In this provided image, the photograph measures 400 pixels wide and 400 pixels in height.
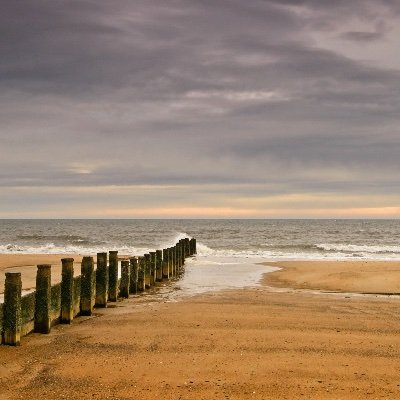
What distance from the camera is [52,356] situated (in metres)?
7.41

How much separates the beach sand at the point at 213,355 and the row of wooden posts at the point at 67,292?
266 mm

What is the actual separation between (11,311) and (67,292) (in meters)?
2.11

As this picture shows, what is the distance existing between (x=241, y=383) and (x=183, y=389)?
741 mm

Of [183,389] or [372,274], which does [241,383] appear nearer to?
[183,389]

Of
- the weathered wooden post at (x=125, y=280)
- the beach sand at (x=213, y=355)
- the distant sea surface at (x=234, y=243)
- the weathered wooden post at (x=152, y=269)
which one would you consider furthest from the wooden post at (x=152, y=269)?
the distant sea surface at (x=234, y=243)

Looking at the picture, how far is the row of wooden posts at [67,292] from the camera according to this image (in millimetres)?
7852

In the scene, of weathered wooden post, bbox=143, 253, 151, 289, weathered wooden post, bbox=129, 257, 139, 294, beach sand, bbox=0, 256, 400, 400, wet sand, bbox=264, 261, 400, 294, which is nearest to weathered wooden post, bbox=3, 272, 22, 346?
beach sand, bbox=0, 256, 400, 400

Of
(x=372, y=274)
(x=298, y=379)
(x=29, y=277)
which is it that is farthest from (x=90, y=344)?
(x=372, y=274)

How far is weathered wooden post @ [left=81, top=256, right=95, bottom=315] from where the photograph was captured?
10859 millimetres

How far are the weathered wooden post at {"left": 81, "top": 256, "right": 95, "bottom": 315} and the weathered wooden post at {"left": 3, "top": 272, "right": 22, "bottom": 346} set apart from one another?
2965 mm

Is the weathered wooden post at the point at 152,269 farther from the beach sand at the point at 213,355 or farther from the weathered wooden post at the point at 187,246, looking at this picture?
the weathered wooden post at the point at 187,246

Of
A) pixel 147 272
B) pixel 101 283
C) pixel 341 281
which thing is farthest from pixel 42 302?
pixel 341 281

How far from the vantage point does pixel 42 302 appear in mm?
8867

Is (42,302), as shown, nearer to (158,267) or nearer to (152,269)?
(152,269)
